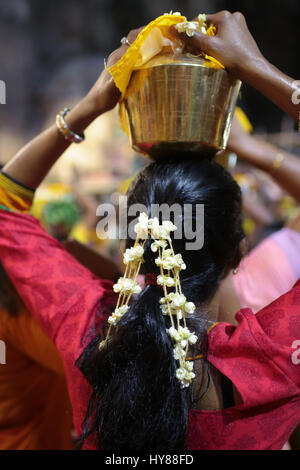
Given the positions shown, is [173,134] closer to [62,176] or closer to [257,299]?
[257,299]

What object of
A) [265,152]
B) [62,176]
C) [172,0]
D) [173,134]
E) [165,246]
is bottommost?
[62,176]

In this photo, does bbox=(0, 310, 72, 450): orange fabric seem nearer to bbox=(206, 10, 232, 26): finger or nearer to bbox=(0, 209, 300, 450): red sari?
bbox=(0, 209, 300, 450): red sari

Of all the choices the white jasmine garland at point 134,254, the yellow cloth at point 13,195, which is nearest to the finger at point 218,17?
the white jasmine garland at point 134,254

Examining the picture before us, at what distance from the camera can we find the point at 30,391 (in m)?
1.47

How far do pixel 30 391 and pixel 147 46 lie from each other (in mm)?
1235

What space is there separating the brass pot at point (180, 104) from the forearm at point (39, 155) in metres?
0.19

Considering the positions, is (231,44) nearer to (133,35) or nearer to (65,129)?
(133,35)

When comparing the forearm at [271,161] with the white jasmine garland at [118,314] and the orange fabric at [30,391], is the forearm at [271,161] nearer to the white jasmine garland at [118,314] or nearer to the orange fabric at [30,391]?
the white jasmine garland at [118,314]

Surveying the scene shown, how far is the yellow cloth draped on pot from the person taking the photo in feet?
3.01

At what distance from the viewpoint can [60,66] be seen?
10367 millimetres

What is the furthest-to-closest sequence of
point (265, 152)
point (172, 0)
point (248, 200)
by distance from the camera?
1. point (172, 0)
2. point (248, 200)
3. point (265, 152)

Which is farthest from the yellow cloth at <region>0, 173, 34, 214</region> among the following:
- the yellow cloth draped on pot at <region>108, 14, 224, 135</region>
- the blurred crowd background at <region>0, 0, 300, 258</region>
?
the blurred crowd background at <region>0, 0, 300, 258</region>

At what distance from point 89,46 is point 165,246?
10.7m
